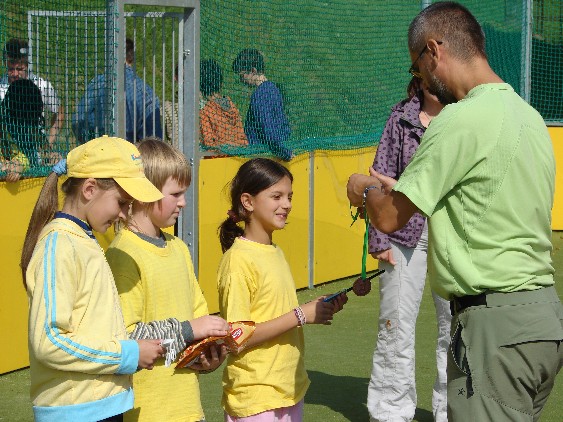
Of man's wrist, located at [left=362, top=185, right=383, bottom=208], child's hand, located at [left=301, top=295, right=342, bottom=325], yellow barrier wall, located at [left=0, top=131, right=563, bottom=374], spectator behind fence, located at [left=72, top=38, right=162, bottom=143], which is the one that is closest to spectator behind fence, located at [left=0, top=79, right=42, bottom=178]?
yellow barrier wall, located at [left=0, top=131, right=563, bottom=374]

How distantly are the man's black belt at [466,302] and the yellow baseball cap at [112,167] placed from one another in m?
1.11

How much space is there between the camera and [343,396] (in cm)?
682

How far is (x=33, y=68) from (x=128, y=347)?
13.7 ft

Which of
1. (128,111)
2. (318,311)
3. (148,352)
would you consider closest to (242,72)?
(128,111)

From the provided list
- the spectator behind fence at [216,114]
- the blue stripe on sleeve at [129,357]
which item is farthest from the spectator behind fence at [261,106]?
the blue stripe on sleeve at [129,357]

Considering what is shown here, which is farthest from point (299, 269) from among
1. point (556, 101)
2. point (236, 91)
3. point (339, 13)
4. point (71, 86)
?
point (556, 101)

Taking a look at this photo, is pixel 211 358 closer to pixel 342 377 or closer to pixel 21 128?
pixel 342 377

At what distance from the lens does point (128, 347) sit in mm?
3537

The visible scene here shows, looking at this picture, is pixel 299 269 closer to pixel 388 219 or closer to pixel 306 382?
pixel 306 382

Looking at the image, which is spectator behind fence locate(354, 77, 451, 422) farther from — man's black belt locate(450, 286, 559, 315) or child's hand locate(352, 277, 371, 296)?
man's black belt locate(450, 286, 559, 315)

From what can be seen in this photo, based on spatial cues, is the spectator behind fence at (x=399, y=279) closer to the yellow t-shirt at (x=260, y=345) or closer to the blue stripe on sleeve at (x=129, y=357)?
the yellow t-shirt at (x=260, y=345)

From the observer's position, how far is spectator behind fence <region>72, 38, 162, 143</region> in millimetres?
7387

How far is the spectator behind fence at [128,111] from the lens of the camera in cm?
739

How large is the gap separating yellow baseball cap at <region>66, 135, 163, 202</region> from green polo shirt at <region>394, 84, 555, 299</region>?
34.9 inches
